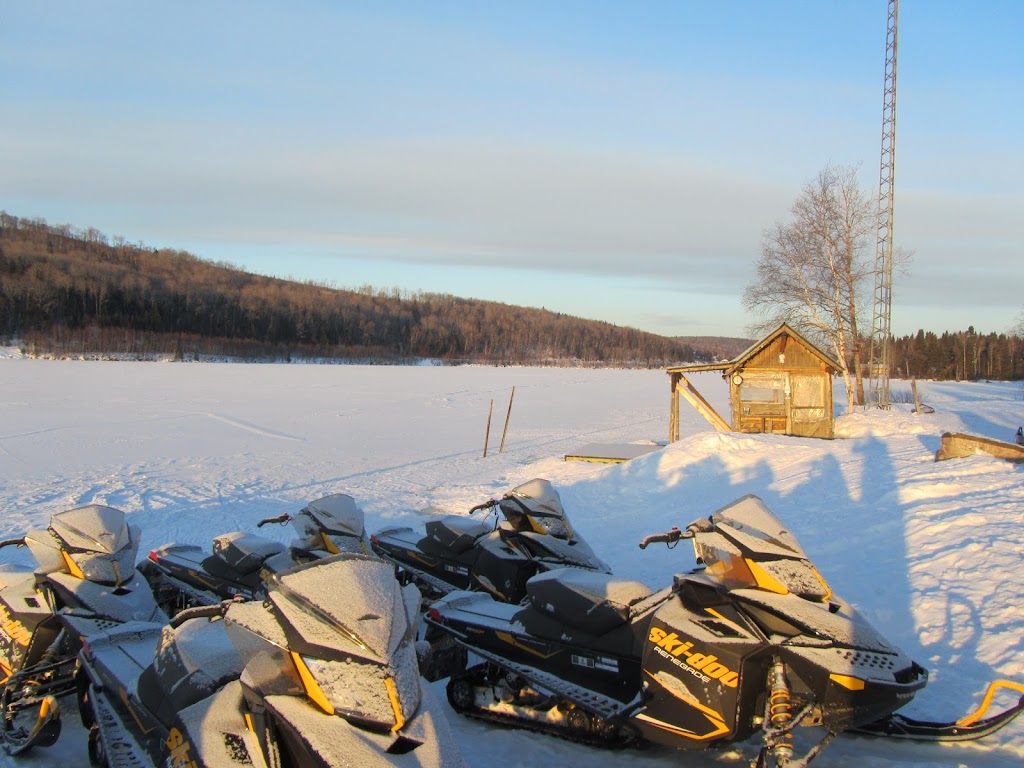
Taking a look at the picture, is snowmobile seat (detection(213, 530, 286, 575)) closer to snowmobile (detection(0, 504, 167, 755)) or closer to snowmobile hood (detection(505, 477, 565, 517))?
snowmobile (detection(0, 504, 167, 755))

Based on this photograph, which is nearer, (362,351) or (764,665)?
(764,665)

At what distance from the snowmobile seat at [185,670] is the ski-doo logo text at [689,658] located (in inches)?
71.2

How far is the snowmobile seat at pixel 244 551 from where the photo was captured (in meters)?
5.18

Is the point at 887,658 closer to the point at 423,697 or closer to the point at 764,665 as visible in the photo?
the point at 764,665

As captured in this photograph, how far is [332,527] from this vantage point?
528cm

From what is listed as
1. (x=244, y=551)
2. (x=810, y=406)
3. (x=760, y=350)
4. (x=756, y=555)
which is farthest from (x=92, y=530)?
(x=810, y=406)

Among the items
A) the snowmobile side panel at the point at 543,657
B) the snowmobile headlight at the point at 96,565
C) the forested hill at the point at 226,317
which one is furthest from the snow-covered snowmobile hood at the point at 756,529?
the forested hill at the point at 226,317

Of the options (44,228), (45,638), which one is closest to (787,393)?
(45,638)

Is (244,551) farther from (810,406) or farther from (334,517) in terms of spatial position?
(810,406)

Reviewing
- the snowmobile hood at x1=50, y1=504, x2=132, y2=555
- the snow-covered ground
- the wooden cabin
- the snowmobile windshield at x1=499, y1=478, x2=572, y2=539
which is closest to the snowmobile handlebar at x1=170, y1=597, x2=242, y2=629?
the snow-covered ground

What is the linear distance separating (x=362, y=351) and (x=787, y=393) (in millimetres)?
85163

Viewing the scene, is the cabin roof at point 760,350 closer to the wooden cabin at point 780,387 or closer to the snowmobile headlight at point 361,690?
the wooden cabin at point 780,387

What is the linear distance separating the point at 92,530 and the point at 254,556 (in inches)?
54.1

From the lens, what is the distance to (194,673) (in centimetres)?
269
